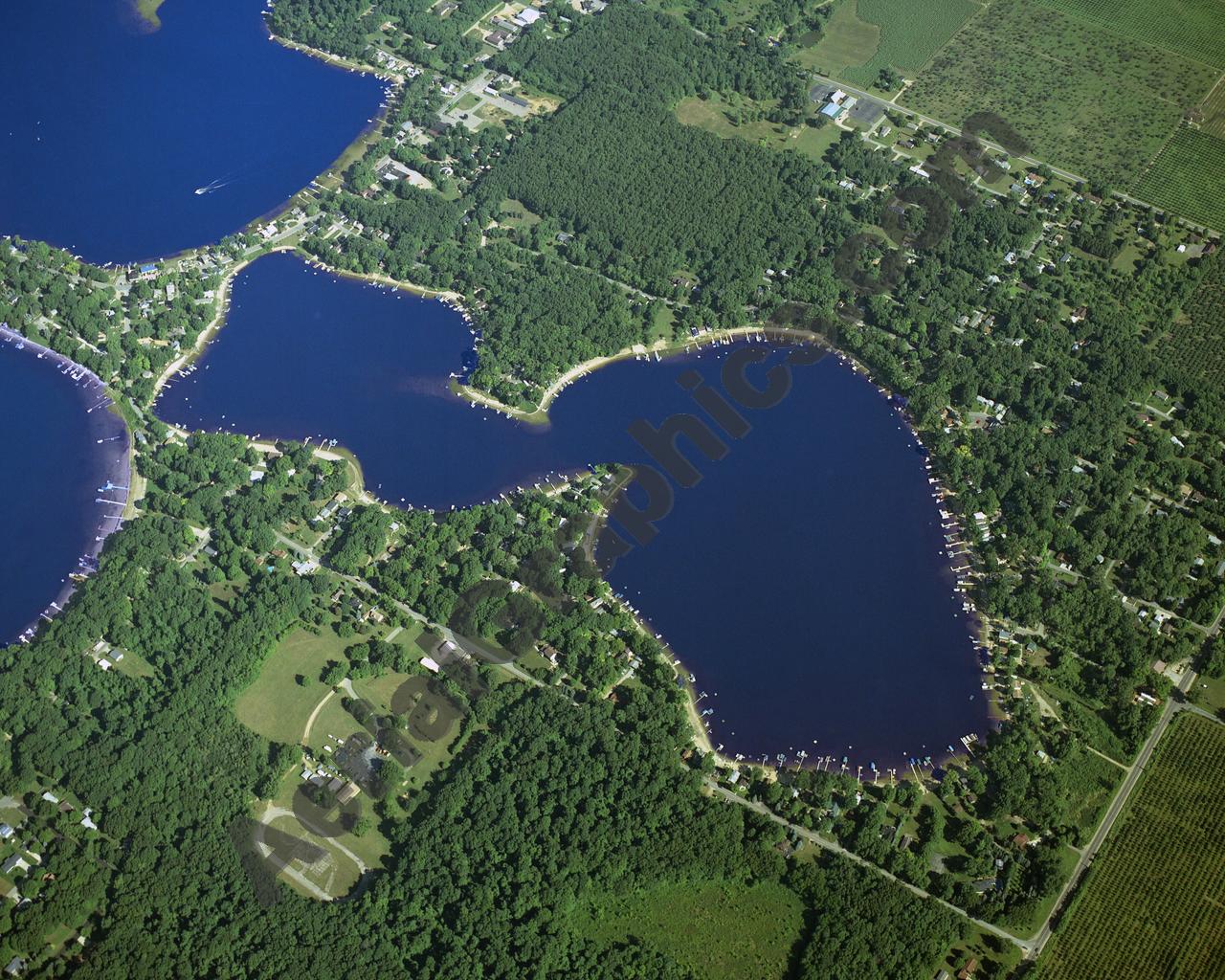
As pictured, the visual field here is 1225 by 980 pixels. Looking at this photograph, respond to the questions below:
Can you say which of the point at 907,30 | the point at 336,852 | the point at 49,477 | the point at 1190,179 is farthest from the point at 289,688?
the point at 907,30

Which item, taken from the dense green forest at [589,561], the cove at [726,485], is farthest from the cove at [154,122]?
the cove at [726,485]

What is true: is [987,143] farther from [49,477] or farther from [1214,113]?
[49,477]

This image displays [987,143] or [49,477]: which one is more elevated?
[987,143]

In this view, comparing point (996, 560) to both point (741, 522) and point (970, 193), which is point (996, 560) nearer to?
point (741, 522)

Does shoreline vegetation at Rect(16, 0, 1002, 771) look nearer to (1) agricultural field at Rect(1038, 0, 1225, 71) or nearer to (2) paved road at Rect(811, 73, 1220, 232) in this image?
(2) paved road at Rect(811, 73, 1220, 232)

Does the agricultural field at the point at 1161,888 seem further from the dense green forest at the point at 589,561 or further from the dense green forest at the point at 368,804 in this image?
the dense green forest at the point at 368,804

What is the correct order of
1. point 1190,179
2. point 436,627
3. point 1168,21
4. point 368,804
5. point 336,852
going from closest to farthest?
point 336,852
point 368,804
point 436,627
point 1190,179
point 1168,21

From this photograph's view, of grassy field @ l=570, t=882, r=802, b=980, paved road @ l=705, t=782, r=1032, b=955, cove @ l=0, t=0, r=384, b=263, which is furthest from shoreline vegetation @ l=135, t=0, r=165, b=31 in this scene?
grassy field @ l=570, t=882, r=802, b=980
